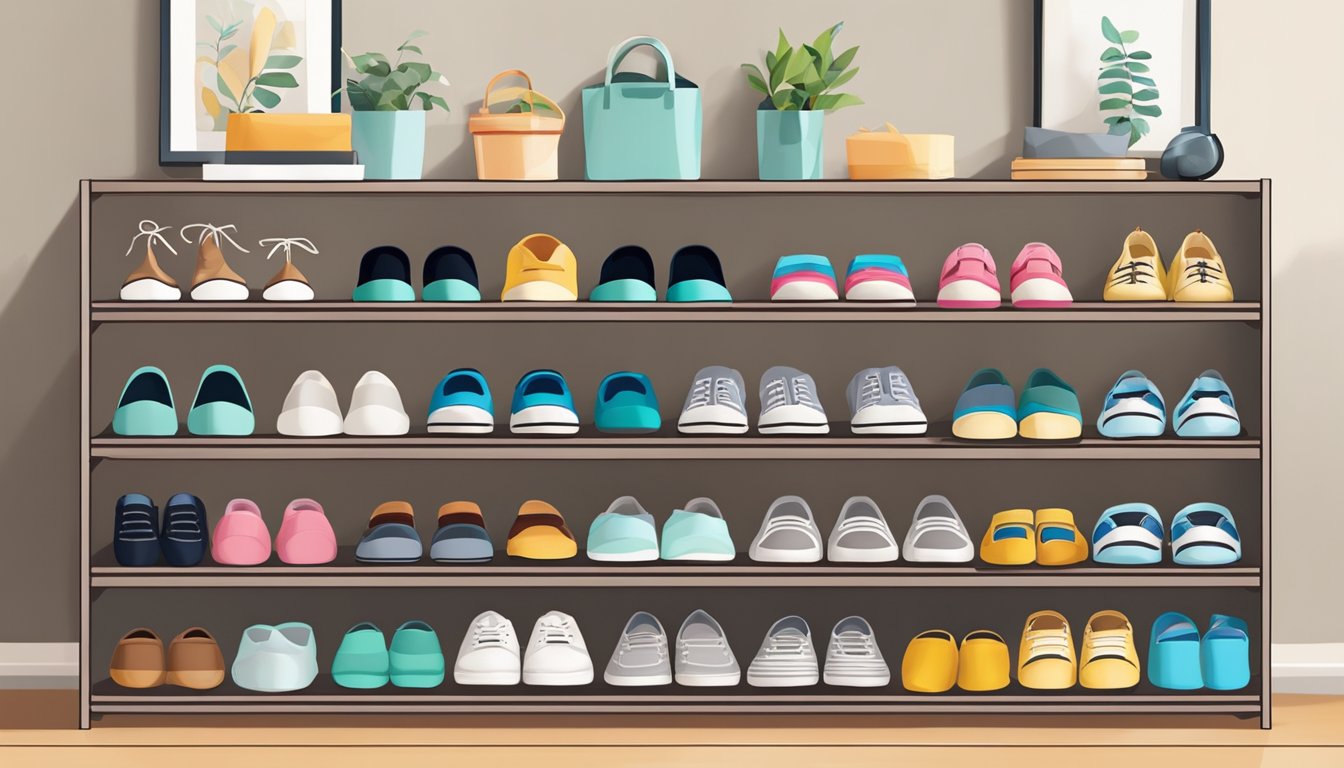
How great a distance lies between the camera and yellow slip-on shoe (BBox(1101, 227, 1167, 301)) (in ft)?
9.85

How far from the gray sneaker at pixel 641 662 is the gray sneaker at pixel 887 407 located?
72 cm

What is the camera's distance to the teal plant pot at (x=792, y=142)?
312 centimetres

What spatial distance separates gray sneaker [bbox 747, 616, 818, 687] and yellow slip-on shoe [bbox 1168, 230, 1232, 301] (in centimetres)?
125

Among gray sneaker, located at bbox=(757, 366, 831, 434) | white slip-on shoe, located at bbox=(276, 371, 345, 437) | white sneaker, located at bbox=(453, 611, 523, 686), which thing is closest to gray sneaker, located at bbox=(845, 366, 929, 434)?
gray sneaker, located at bbox=(757, 366, 831, 434)

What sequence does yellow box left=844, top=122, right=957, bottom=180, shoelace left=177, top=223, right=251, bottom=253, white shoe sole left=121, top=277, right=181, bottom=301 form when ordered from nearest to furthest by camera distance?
1. white shoe sole left=121, top=277, right=181, bottom=301
2. yellow box left=844, top=122, right=957, bottom=180
3. shoelace left=177, top=223, right=251, bottom=253

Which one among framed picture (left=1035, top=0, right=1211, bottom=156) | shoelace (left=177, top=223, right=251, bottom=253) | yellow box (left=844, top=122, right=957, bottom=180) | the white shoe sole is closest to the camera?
the white shoe sole

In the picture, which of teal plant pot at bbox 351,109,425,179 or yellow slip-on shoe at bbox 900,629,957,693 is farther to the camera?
teal plant pot at bbox 351,109,425,179

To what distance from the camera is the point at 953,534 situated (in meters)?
2.98

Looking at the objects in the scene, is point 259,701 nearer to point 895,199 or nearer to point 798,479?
point 798,479

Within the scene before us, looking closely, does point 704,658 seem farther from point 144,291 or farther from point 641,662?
point 144,291

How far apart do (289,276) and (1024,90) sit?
202cm

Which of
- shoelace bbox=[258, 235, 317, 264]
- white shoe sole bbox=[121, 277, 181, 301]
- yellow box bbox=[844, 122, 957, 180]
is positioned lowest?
white shoe sole bbox=[121, 277, 181, 301]

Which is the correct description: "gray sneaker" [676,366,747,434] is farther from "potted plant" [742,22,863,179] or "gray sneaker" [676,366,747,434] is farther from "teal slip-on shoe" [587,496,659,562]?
"potted plant" [742,22,863,179]

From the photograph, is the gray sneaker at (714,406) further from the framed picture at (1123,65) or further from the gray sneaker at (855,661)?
the framed picture at (1123,65)
